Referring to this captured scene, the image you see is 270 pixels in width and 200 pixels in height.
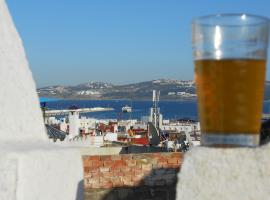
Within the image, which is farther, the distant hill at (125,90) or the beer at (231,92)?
the distant hill at (125,90)

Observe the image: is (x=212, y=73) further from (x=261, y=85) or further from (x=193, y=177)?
(x=193, y=177)

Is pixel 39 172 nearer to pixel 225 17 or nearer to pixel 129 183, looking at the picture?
pixel 225 17

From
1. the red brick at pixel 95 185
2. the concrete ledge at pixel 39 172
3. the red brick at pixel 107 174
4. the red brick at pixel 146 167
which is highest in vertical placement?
the concrete ledge at pixel 39 172

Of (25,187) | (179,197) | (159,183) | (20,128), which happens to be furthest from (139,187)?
(179,197)

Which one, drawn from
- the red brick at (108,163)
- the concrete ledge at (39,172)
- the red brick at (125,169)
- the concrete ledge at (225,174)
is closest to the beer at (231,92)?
the concrete ledge at (225,174)

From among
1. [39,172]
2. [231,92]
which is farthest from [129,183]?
[231,92]

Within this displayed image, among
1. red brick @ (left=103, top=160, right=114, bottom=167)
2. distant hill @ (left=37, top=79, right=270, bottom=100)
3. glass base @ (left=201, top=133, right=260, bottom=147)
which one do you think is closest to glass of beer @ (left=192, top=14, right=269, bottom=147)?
glass base @ (left=201, top=133, right=260, bottom=147)

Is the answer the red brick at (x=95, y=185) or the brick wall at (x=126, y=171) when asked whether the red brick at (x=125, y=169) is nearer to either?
the brick wall at (x=126, y=171)

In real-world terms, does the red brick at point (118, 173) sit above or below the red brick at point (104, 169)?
below

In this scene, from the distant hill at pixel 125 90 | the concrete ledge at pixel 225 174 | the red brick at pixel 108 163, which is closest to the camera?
the concrete ledge at pixel 225 174
